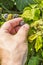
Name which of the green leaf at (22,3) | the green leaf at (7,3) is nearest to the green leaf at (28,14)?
the green leaf at (22,3)

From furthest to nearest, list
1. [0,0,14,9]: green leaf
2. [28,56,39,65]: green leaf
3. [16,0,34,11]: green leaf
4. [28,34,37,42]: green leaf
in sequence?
1. [0,0,14,9]: green leaf
2. [16,0,34,11]: green leaf
3. [28,56,39,65]: green leaf
4. [28,34,37,42]: green leaf

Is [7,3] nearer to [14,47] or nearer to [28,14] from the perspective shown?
[28,14]

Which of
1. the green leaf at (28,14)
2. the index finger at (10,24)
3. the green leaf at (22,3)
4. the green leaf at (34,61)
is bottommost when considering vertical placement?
the green leaf at (34,61)

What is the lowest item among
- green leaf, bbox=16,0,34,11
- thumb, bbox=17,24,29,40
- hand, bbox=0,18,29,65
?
hand, bbox=0,18,29,65

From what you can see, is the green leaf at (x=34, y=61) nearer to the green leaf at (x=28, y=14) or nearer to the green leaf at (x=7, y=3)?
the green leaf at (x=28, y=14)

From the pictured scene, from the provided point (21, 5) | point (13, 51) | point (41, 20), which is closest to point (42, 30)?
point (41, 20)

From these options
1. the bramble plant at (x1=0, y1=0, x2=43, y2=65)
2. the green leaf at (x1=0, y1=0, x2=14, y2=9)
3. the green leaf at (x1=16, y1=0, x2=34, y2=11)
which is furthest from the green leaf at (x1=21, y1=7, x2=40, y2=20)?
the green leaf at (x1=0, y1=0, x2=14, y2=9)

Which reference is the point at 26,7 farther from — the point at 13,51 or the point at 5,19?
the point at 13,51

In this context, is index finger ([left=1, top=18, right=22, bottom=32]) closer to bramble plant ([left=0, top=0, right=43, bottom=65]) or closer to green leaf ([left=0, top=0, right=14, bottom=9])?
bramble plant ([left=0, top=0, right=43, bottom=65])
